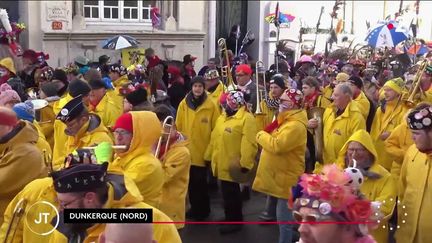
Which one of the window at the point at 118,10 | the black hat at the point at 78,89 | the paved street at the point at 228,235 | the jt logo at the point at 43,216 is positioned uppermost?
the window at the point at 118,10

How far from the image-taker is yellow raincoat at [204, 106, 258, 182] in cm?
763

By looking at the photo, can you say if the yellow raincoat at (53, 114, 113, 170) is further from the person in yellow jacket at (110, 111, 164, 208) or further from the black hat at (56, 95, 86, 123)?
the person in yellow jacket at (110, 111, 164, 208)

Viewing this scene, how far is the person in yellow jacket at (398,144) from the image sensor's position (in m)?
6.37

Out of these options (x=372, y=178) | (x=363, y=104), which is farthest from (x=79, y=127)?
(x=363, y=104)

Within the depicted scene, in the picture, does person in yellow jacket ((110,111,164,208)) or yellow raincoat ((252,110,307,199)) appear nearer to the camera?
person in yellow jacket ((110,111,164,208))

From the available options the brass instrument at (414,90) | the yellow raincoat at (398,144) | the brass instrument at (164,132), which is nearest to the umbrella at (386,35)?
the brass instrument at (414,90)

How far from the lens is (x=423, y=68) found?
8781mm

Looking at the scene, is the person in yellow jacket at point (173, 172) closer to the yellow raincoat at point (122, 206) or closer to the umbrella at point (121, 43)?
the yellow raincoat at point (122, 206)

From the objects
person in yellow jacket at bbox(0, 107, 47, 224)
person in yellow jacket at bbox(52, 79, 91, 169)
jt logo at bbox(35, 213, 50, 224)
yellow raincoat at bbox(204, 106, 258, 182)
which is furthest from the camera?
yellow raincoat at bbox(204, 106, 258, 182)

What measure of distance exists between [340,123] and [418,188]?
255cm

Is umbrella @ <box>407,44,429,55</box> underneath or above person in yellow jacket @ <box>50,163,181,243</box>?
above

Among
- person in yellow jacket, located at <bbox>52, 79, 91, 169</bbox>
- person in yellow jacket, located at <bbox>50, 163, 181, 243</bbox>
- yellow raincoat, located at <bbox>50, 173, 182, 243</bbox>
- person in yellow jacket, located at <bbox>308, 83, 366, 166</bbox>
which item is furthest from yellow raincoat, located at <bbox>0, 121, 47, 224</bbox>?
person in yellow jacket, located at <bbox>308, 83, 366, 166</bbox>

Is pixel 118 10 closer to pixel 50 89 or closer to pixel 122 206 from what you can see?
pixel 50 89

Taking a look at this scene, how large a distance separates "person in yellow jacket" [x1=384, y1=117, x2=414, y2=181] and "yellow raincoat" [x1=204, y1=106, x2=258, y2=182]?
5.58 feet
